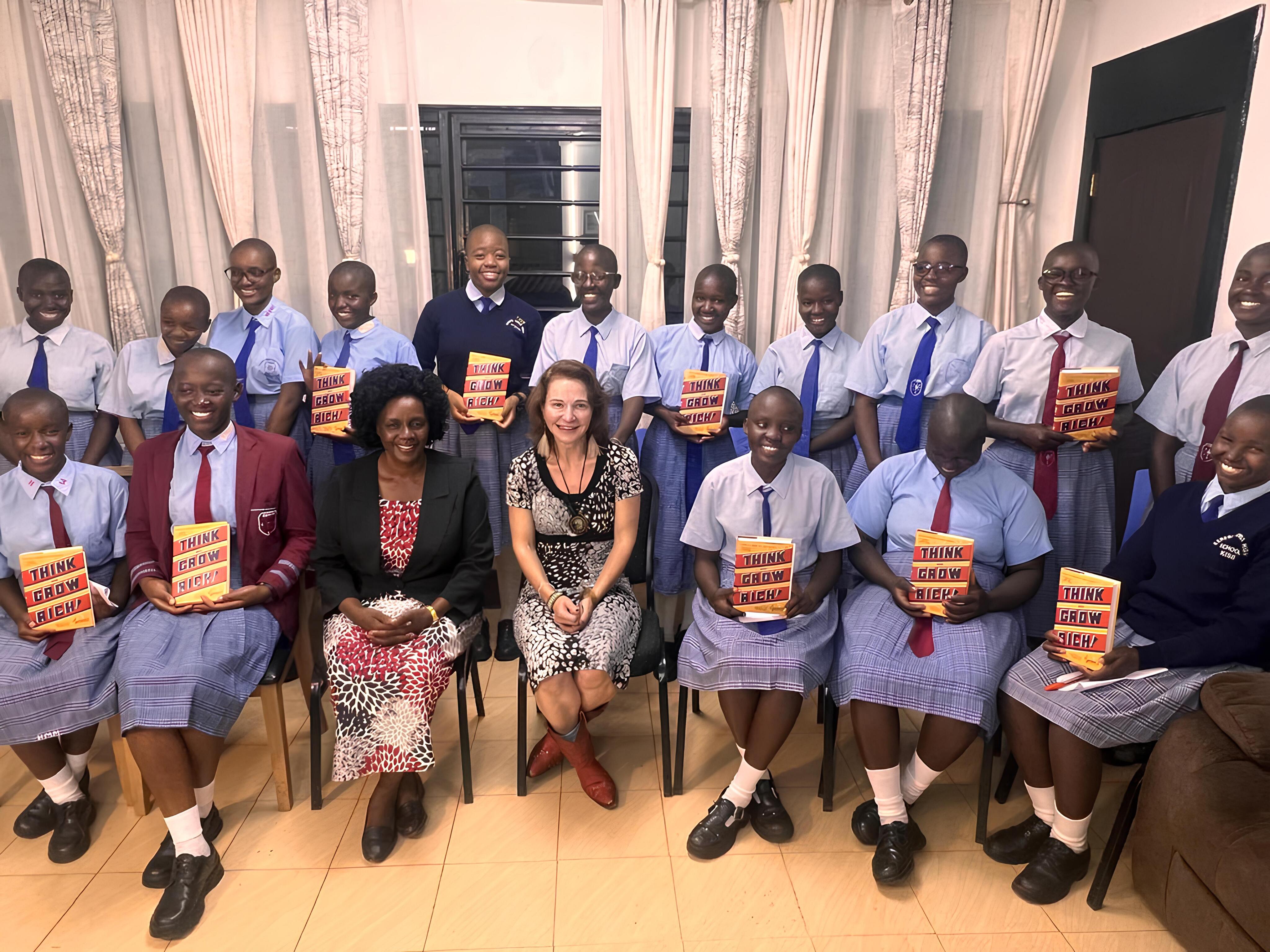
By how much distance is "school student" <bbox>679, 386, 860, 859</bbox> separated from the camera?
2.57 meters

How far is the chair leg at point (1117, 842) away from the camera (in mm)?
2299

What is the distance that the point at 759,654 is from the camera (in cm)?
257

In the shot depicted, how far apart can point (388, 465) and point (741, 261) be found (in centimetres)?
253

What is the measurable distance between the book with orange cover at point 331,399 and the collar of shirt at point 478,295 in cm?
71

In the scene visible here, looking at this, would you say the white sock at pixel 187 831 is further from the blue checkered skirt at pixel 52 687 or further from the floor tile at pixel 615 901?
the floor tile at pixel 615 901

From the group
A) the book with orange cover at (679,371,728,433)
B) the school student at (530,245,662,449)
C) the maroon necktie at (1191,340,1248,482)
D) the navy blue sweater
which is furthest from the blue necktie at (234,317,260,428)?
the maroon necktie at (1191,340,1248,482)

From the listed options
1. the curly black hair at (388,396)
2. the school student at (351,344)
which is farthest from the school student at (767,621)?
the school student at (351,344)

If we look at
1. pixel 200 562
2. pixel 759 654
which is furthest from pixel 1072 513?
pixel 200 562

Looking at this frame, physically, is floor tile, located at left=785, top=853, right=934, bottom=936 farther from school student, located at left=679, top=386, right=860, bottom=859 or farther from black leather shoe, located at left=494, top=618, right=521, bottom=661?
black leather shoe, located at left=494, top=618, right=521, bottom=661

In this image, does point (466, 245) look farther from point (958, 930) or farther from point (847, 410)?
point (958, 930)

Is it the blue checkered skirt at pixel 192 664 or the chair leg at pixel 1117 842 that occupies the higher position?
the blue checkered skirt at pixel 192 664

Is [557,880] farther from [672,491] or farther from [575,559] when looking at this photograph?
[672,491]

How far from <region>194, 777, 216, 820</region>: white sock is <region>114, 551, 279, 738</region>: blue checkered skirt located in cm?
23

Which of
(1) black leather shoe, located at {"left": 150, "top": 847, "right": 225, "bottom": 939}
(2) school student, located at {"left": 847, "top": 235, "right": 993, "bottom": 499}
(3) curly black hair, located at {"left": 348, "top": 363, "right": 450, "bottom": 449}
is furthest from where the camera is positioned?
(2) school student, located at {"left": 847, "top": 235, "right": 993, "bottom": 499}
